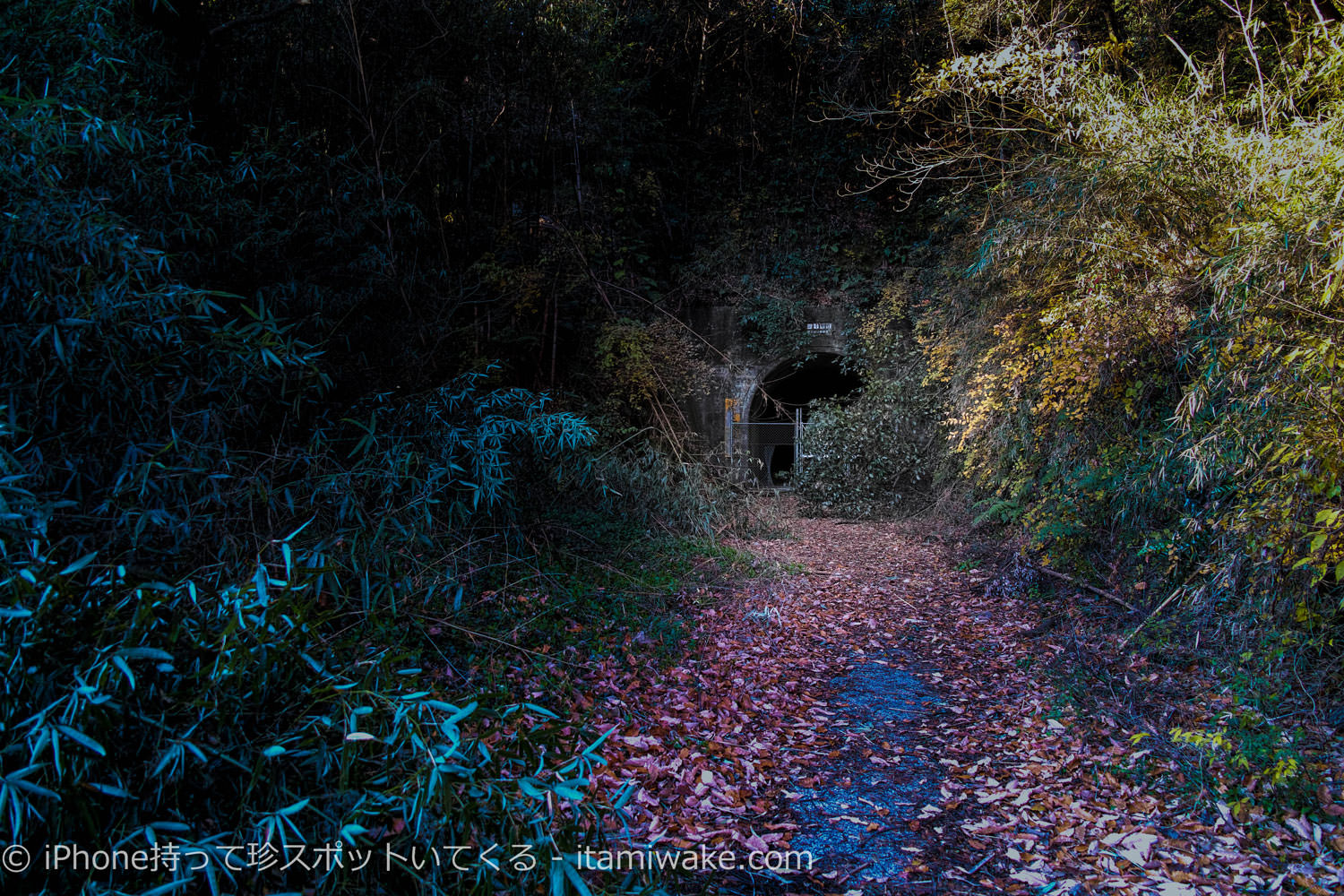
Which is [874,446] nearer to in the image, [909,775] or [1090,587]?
[1090,587]

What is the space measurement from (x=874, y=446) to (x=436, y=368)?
6.50m

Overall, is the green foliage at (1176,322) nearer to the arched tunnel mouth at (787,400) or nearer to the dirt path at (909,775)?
the dirt path at (909,775)

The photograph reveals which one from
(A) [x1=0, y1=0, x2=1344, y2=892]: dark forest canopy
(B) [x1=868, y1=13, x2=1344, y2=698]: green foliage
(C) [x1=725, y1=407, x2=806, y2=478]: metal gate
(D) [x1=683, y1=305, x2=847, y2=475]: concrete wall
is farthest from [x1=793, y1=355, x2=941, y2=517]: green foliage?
(B) [x1=868, y1=13, x2=1344, y2=698]: green foliage

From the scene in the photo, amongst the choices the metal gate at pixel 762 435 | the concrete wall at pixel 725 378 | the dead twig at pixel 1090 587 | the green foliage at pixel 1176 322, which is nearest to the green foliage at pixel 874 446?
the metal gate at pixel 762 435

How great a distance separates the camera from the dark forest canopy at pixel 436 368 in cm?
155

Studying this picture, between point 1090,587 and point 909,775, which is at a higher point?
point 1090,587

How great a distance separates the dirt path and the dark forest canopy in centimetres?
75

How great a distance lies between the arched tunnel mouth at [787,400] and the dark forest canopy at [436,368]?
8.72ft

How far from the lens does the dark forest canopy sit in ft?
5.10

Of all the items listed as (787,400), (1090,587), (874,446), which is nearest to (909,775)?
(1090,587)

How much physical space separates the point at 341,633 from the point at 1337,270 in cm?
402

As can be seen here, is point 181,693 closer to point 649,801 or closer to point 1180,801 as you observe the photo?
point 649,801

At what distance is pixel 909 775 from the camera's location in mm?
2959

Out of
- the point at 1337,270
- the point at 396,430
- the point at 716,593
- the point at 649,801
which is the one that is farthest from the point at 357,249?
the point at 1337,270
